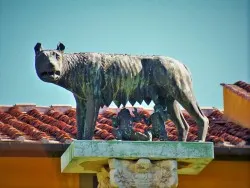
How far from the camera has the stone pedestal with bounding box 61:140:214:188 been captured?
51.9 feet

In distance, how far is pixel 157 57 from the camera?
16.6 meters

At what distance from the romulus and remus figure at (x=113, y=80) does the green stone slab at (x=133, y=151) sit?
1.10ft

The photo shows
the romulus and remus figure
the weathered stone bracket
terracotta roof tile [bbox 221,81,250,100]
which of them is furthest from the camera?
terracotta roof tile [bbox 221,81,250,100]

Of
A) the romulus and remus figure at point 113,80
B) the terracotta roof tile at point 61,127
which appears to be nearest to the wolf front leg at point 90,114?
the romulus and remus figure at point 113,80

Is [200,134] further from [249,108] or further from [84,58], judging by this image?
[249,108]

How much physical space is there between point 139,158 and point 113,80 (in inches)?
38.3

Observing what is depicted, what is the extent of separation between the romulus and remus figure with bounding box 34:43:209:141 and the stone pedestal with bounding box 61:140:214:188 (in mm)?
352

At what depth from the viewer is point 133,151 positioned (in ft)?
52.2

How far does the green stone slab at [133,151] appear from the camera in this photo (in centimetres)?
1578

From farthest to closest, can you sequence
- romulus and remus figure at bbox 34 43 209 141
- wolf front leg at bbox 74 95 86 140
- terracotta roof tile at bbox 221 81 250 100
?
terracotta roof tile at bbox 221 81 250 100
wolf front leg at bbox 74 95 86 140
romulus and remus figure at bbox 34 43 209 141

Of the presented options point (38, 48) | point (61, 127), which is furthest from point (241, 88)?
point (38, 48)

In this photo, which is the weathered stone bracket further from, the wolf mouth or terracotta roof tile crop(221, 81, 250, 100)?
terracotta roof tile crop(221, 81, 250, 100)

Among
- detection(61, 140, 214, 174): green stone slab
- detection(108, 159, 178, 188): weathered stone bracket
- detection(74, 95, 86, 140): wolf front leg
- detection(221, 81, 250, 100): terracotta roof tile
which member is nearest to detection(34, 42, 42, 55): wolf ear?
detection(74, 95, 86, 140): wolf front leg

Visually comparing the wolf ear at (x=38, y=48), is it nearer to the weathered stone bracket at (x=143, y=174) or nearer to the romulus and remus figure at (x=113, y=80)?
the romulus and remus figure at (x=113, y=80)
